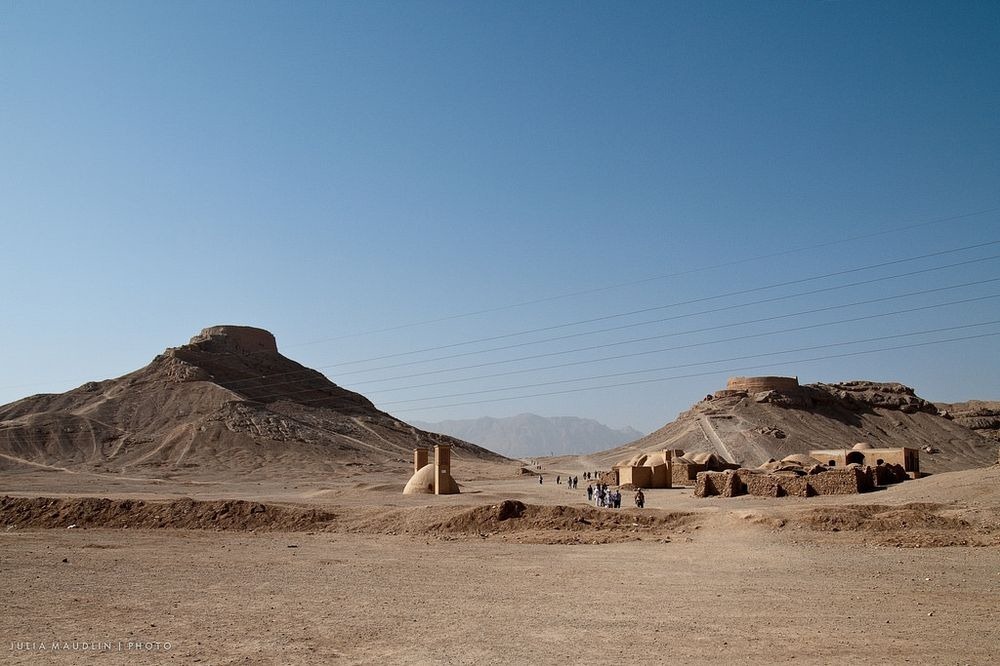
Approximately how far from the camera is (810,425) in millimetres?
77125

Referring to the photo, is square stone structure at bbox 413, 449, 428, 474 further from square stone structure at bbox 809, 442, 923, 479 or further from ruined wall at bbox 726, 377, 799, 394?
ruined wall at bbox 726, 377, 799, 394

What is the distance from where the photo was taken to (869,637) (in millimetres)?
10492

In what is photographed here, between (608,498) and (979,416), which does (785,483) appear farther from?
(979,416)

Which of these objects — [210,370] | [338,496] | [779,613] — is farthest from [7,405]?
[779,613]

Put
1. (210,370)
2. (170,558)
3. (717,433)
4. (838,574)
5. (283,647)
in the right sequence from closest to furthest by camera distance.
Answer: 1. (283,647)
2. (838,574)
3. (170,558)
4. (717,433)
5. (210,370)

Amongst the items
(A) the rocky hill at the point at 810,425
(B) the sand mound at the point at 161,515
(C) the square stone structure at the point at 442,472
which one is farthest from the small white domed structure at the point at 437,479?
(A) the rocky hill at the point at 810,425

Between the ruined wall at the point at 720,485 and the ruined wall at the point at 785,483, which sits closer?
the ruined wall at the point at 785,483

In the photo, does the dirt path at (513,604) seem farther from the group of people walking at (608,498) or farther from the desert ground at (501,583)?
the group of people walking at (608,498)

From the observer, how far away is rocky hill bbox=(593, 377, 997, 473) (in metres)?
71.2

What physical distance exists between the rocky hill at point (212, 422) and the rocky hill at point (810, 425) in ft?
88.0

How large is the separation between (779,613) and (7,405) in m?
91.9

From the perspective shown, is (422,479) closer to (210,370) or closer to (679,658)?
(679,658)

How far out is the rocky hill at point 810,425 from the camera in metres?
71.2

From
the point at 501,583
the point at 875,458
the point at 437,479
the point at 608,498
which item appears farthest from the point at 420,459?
the point at 501,583
